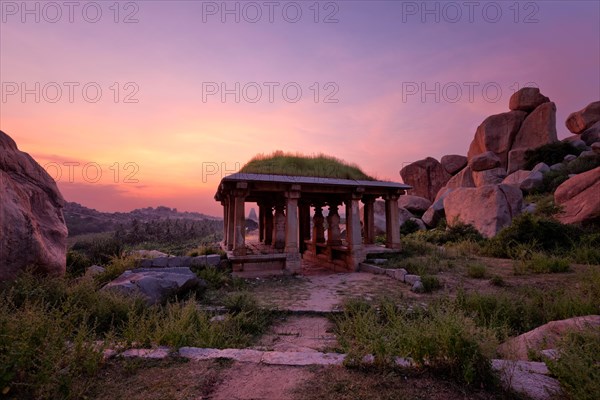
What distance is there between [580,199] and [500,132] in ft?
67.1

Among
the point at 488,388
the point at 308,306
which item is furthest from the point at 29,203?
the point at 488,388

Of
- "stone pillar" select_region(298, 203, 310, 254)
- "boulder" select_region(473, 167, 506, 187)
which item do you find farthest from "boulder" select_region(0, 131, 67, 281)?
"boulder" select_region(473, 167, 506, 187)

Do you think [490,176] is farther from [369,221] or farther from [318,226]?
[318,226]

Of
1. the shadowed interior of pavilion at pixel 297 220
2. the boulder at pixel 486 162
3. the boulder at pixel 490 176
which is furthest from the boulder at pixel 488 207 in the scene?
the boulder at pixel 486 162

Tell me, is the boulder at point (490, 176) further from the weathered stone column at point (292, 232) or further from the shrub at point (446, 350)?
the shrub at point (446, 350)

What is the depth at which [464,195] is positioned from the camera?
1772cm

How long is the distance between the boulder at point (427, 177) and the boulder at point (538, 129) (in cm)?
708

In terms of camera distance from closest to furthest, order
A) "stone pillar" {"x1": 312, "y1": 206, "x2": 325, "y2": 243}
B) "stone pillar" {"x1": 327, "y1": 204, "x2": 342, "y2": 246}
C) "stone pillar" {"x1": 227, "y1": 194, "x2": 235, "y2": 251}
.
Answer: "stone pillar" {"x1": 227, "y1": 194, "x2": 235, "y2": 251}, "stone pillar" {"x1": 327, "y1": 204, "x2": 342, "y2": 246}, "stone pillar" {"x1": 312, "y1": 206, "x2": 325, "y2": 243}

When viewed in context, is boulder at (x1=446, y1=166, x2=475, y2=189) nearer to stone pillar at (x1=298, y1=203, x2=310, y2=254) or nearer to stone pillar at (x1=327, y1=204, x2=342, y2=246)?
stone pillar at (x1=298, y1=203, x2=310, y2=254)

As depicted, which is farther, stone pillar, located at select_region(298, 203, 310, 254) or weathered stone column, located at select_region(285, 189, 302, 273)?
stone pillar, located at select_region(298, 203, 310, 254)

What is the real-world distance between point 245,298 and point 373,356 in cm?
358

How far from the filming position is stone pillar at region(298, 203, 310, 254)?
15936mm

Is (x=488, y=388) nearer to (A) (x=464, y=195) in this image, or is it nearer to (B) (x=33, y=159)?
(B) (x=33, y=159)

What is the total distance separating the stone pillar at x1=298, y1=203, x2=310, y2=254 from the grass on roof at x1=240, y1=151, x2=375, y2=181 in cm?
395
